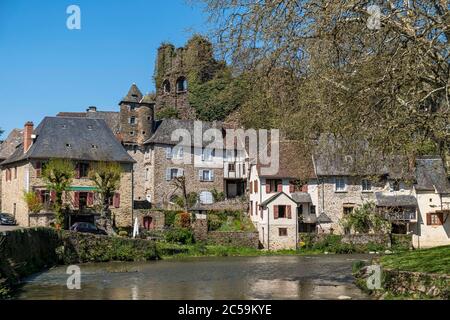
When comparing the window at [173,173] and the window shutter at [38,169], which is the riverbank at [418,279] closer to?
the window shutter at [38,169]

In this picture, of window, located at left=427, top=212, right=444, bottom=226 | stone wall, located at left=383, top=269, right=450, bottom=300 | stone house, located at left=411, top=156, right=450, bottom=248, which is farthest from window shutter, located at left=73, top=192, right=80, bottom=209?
stone wall, located at left=383, top=269, right=450, bottom=300

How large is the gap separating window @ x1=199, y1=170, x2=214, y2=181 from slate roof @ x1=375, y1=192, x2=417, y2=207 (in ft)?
56.3

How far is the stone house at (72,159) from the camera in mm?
49312

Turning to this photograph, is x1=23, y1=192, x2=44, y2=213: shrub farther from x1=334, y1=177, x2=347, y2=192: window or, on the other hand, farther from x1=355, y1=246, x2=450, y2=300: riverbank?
x1=355, y1=246, x2=450, y2=300: riverbank

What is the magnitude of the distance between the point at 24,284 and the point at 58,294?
11.8 feet

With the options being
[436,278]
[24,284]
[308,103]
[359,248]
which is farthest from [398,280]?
[359,248]

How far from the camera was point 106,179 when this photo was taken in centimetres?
4775

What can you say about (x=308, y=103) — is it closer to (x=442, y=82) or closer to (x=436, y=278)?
(x=442, y=82)

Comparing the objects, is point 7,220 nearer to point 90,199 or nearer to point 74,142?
point 90,199

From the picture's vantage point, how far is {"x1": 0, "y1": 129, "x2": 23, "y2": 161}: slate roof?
59359 millimetres

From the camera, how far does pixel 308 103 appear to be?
17656 mm

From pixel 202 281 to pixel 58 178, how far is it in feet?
74.1

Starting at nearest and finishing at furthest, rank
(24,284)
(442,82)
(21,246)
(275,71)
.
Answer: (442,82), (275,71), (24,284), (21,246)

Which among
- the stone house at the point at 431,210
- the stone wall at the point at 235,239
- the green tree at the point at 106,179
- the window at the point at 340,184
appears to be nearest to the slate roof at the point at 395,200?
the stone house at the point at 431,210
